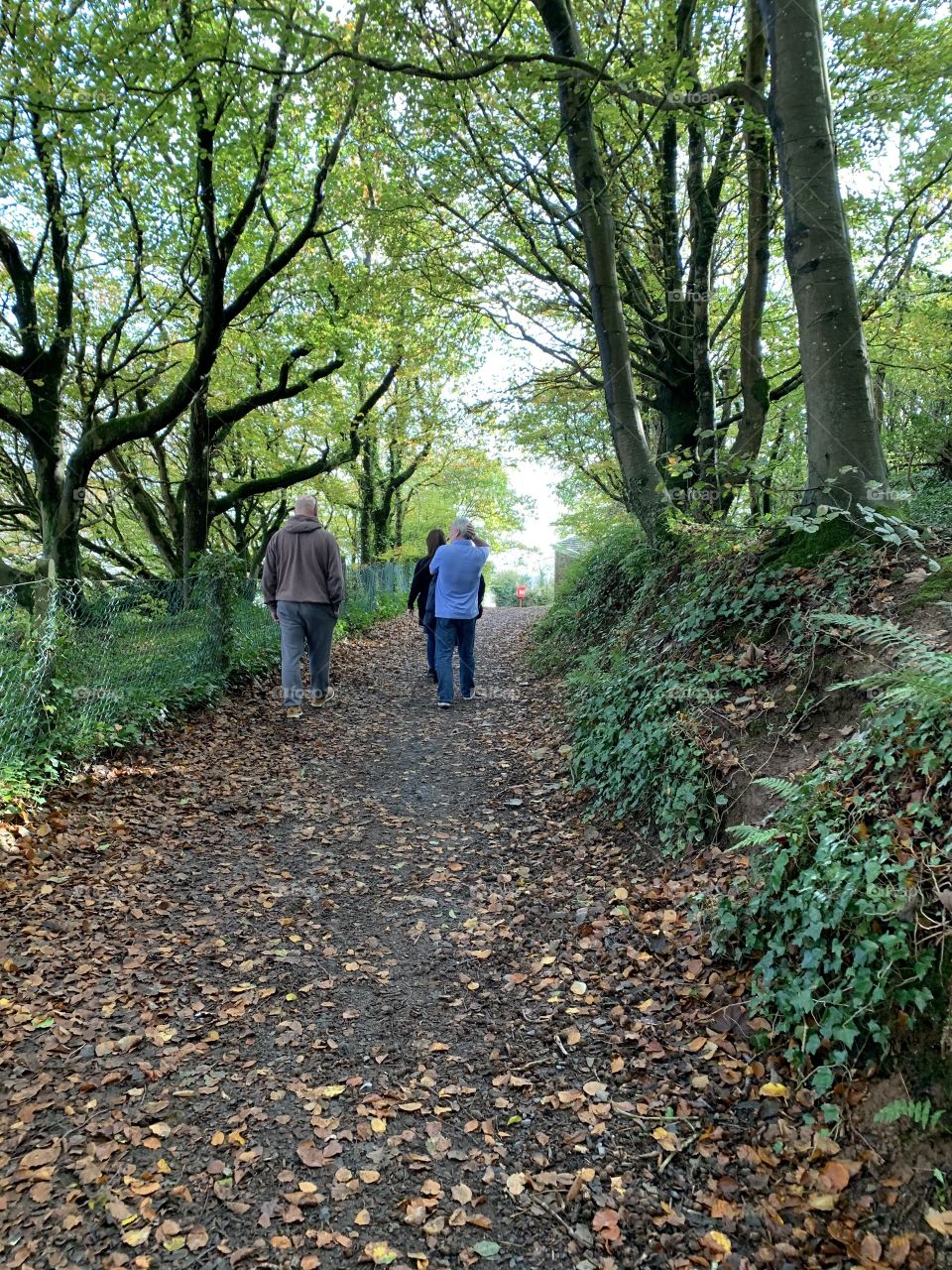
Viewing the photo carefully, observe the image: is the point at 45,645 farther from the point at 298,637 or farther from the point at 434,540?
the point at 434,540

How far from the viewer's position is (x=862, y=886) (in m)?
2.56

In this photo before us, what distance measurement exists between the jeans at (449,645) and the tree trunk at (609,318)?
2.54m

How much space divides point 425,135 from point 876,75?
5.65 metres

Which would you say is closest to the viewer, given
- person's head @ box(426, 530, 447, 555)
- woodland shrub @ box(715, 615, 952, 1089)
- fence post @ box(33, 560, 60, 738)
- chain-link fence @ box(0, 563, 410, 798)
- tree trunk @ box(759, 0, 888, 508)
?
woodland shrub @ box(715, 615, 952, 1089)

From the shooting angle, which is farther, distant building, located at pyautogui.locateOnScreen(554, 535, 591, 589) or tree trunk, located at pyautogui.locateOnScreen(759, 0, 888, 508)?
distant building, located at pyautogui.locateOnScreen(554, 535, 591, 589)

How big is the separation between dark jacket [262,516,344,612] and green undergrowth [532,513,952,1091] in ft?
11.0

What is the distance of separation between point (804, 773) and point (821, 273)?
3.56 meters

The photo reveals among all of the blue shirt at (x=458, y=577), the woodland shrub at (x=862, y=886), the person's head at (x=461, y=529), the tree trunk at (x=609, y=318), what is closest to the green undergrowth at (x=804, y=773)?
the woodland shrub at (x=862, y=886)

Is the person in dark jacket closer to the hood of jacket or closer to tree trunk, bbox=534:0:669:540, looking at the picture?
the hood of jacket

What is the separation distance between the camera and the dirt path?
2150mm

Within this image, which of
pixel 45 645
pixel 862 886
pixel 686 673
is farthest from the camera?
pixel 45 645

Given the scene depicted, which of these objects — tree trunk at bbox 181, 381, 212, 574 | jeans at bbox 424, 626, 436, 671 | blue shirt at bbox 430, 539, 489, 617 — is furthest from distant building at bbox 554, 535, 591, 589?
tree trunk at bbox 181, 381, 212, 574

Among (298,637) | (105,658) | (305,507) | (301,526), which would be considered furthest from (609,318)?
(105,658)

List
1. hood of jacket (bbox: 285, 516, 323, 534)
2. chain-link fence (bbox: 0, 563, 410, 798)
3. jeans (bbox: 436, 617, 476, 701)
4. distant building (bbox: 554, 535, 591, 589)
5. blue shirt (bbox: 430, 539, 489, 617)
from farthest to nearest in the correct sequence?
1. distant building (bbox: 554, 535, 591, 589)
2. jeans (bbox: 436, 617, 476, 701)
3. blue shirt (bbox: 430, 539, 489, 617)
4. hood of jacket (bbox: 285, 516, 323, 534)
5. chain-link fence (bbox: 0, 563, 410, 798)
